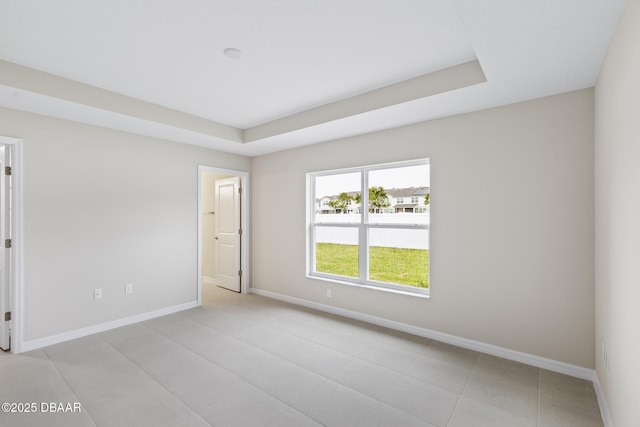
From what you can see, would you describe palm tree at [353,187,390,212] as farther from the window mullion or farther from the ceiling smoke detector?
the ceiling smoke detector

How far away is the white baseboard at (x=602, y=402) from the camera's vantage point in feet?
6.31

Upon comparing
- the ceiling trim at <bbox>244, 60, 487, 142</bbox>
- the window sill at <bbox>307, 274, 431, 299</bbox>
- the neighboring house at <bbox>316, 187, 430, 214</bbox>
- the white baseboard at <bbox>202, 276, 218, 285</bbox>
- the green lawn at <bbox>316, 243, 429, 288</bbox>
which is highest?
the ceiling trim at <bbox>244, 60, 487, 142</bbox>

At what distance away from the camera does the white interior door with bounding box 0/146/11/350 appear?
3002mm

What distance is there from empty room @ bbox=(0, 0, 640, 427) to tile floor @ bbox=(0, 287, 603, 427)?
2 centimetres

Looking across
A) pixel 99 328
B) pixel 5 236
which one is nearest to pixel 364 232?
pixel 99 328

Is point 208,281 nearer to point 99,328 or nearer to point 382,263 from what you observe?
point 99,328

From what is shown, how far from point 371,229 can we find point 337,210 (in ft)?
2.02

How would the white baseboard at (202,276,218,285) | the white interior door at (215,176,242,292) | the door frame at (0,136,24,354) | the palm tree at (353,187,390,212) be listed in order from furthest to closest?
1. the white baseboard at (202,276,218,285)
2. the white interior door at (215,176,242,292)
3. the palm tree at (353,187,390,212)
4. the door frame at (0,136,24,354)

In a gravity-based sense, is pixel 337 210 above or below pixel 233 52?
below

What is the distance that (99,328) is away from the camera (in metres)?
3.52

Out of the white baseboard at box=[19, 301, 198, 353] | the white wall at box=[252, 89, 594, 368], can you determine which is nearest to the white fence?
the white wall at box=[252, 89, 594, 368]

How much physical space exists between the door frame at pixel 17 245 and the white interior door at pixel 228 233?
108 inches

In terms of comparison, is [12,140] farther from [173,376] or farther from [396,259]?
[396,259]

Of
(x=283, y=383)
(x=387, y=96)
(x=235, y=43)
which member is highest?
(x=235, y=43)
